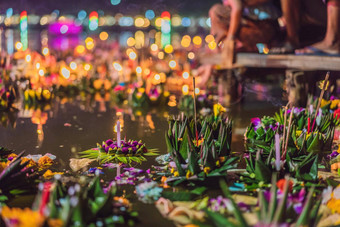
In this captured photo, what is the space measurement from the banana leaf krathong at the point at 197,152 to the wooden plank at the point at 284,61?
2.52 meters

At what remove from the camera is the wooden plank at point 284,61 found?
21.2ft

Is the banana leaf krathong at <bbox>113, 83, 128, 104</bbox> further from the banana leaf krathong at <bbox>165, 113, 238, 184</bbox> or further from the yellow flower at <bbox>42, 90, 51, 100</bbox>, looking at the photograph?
the banana leaf krathong at <bbox>165, 113, 238, 184</bbox>

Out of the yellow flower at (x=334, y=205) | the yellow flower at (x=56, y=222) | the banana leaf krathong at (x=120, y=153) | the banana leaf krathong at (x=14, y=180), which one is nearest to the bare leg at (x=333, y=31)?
the banana leaf krathong at (x=120, y=153)

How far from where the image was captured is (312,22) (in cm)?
815

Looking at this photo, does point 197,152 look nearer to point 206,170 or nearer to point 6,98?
point 206,170

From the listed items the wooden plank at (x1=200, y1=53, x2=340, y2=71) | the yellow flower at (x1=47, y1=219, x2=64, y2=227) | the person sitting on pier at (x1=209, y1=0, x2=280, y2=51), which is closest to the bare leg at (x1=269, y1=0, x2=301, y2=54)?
the person sitting on pier at (x1=209, y1=0, x2=280, y2=51)

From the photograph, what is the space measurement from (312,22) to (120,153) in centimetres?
509

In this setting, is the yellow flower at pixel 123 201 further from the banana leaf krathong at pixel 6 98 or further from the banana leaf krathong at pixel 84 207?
the banana leaf krathong at pixel 6 98

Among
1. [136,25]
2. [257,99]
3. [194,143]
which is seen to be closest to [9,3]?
[257,99]

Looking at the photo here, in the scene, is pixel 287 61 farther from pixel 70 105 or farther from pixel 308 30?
pixel 70 105

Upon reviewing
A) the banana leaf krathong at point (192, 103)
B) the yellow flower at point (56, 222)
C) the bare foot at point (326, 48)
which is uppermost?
the bare foot at point (326, 48)

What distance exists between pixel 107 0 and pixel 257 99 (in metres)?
5.38

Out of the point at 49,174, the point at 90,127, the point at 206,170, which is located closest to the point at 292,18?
the point at 90,127

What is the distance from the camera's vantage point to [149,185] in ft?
11.0
